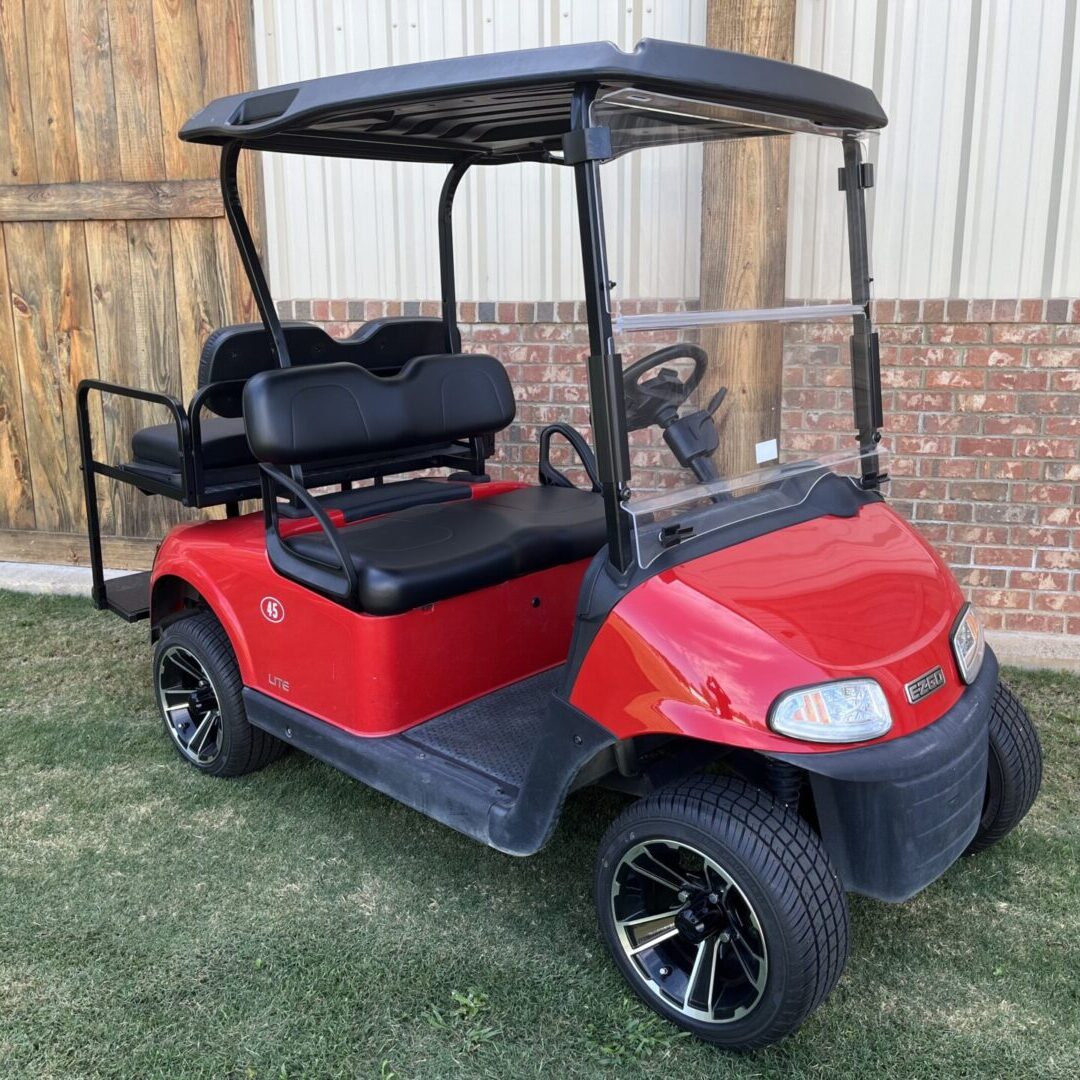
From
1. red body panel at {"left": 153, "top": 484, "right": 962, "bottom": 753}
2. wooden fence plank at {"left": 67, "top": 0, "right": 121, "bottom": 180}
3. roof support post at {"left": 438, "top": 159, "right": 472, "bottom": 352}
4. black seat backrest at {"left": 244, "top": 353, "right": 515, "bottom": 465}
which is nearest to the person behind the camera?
red body panel at {"left": 153, "top": 484, "right": 962, "bottom": 753}

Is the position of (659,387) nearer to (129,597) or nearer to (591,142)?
(591,142)

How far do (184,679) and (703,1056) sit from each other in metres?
1.97

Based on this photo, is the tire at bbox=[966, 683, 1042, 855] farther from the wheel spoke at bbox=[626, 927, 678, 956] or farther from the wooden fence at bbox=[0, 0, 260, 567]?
the wooden fence at bbox=[0, 0, 260, 567]

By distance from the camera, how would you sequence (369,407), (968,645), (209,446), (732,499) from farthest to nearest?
(209,446)
(369,407)
(732,499)
(968,645)

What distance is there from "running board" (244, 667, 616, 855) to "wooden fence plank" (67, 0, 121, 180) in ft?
10.1

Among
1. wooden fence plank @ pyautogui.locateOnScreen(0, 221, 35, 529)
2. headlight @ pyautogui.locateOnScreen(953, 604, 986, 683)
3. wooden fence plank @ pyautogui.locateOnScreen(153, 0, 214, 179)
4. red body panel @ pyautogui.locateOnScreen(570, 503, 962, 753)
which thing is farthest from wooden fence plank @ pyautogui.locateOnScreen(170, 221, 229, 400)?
headlight @ pyautogui.locateOnScreen(953, 604, 986, 683)

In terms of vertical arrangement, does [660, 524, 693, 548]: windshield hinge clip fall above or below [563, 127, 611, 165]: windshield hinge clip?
below

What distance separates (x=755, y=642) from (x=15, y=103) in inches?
181

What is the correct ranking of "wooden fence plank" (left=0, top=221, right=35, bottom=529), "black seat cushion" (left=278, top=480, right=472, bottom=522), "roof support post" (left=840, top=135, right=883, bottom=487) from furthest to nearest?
"wooden fence plank" (left=0, top=221, right=35, bottom=529) < "black seat cushion" (left=278, top=480, right=472, bottom=522) < "roof support post" (left=840, top=135, right=883, bottom=487)

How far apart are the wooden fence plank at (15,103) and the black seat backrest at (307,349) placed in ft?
8.21

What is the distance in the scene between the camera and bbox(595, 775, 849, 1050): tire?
1943mm

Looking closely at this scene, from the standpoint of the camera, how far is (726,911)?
2068 mm

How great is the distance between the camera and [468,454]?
3.49 m

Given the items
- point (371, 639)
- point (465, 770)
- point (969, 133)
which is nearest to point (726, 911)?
point (465, 770)
